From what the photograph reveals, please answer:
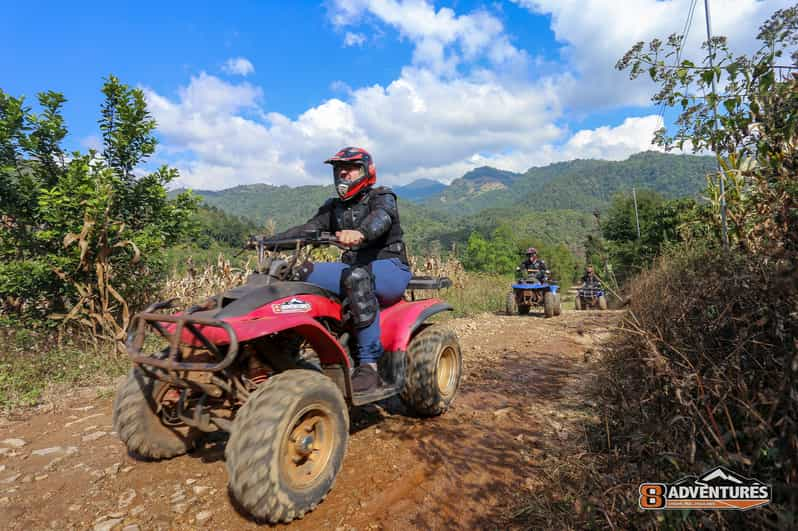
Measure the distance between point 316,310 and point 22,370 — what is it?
440cm

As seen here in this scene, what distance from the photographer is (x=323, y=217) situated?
156 inches

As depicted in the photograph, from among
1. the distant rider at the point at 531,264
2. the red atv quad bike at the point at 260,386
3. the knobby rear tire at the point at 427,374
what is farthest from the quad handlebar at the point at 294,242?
the distant rider at the point at 531,264

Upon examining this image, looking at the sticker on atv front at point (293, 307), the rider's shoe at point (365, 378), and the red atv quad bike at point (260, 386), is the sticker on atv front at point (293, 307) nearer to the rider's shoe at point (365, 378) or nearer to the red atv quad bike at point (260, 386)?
the red atv quad bike at point (260, 386)

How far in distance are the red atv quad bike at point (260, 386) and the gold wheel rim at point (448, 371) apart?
2.34ft

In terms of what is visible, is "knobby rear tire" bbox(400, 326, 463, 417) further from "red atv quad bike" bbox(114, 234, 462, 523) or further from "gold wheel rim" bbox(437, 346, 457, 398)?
"red atv quad bike" bbox(114, 234, 462, 523)

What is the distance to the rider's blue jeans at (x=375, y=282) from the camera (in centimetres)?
324

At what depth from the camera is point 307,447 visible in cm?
243

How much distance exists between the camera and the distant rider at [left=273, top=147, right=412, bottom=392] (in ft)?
10.3

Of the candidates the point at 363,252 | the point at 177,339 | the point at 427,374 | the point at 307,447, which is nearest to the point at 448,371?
the point at 427,374

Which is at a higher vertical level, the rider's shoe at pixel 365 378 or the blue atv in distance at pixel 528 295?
the rider's shoe at pixel 365 378

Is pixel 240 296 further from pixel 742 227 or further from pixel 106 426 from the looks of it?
pixel 742 227

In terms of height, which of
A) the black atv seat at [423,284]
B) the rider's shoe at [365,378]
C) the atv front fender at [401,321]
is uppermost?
the black atv seat at [423,284]

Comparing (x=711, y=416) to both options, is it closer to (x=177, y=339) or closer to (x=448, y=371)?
(x=448, y=371)

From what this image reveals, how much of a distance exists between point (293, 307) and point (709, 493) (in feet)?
7.76
